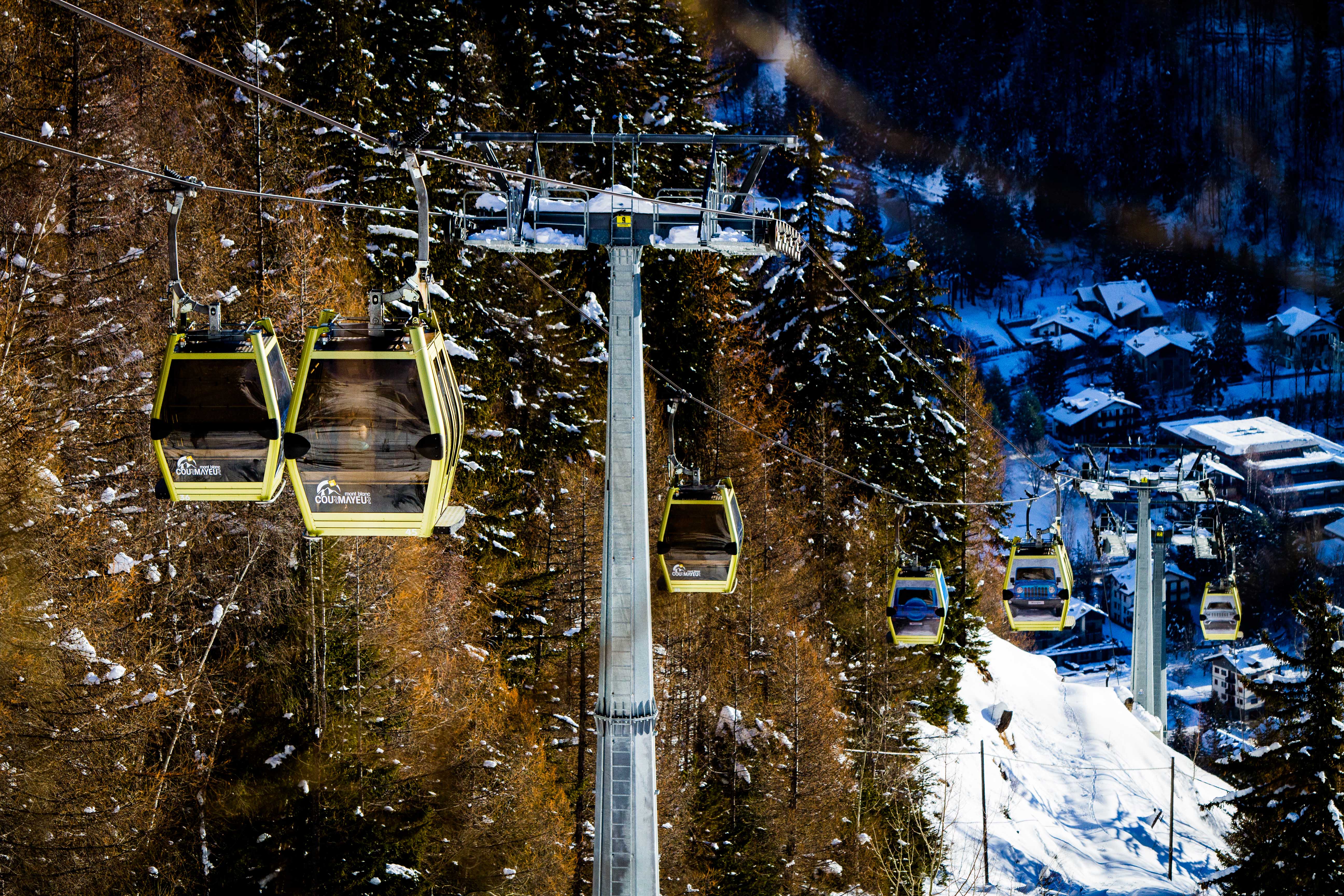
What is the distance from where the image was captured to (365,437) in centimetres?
769

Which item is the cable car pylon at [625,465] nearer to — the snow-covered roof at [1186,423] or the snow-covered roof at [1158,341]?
the snow-covered roof at [1186,423]

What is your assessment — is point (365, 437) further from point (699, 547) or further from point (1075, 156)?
point (1075, 156)

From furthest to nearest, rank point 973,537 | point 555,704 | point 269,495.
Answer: point 973,537
point 555,704
point 269,495

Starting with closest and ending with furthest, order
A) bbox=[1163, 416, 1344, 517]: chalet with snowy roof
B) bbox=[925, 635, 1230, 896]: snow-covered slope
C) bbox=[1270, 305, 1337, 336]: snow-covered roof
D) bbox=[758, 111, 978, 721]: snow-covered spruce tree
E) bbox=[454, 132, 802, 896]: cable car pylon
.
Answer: bbox=[454, 132, 802, 896]: cable car pylon < bbox=[925, 635, 1230, 896]: snow-covered slope < bbox=[758, 111, 978, 721]: snow-covered spruce tree < bbox=[1163, 416, 1344, 517]: chalet with snowy roof < bbox=[1270, 305, 1337, 336]: snow-covered roof

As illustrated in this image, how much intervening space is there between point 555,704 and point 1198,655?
8477 cm

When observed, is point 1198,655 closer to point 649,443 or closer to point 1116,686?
point 1116,686

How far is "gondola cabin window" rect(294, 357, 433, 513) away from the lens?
7641 millimetres

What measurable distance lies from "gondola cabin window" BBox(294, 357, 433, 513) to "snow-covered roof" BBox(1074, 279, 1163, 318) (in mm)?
160251

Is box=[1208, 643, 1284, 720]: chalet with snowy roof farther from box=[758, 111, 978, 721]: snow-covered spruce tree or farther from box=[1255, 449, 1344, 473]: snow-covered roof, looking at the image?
box=[758, 111, 978, 721]: snow-covered spruce tree

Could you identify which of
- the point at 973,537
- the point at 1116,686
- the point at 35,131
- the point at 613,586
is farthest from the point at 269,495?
the point at 1116,686

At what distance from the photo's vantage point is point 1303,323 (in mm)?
159250

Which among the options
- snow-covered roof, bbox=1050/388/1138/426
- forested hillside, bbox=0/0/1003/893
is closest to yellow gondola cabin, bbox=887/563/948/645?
forested hillside, bbox=0/0/1003/893

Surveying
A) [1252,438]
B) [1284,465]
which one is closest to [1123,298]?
[1252,438]

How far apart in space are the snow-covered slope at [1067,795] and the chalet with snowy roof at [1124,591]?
64.7m
